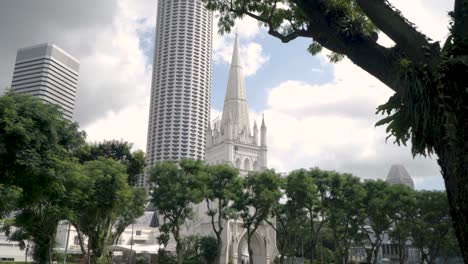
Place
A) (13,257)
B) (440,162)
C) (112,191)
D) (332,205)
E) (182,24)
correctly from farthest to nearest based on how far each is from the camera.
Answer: (182,24), (13,257), (332,205), (112,191), (440,162)

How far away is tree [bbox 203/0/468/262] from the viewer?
6.62 meters

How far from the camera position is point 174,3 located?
145125mm

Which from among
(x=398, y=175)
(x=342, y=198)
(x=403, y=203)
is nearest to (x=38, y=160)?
(x=342, y=198)

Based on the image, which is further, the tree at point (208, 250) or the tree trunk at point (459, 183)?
the tree at point (208, 250)

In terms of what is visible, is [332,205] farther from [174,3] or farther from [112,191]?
[174,3]

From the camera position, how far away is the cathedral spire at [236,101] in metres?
75.3

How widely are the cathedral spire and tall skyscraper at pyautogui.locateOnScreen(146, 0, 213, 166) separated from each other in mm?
63110

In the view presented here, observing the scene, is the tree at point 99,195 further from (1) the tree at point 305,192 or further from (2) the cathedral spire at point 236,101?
(2) the cathedral spire at point 236,101

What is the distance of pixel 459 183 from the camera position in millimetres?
6465

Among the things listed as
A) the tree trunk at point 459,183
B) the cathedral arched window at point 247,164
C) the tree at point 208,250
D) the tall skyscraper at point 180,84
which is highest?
the tall skyscraper at point 180,84

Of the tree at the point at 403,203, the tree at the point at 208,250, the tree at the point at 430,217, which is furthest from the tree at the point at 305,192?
the tree at the point at 208,250

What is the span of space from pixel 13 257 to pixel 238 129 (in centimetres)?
3923

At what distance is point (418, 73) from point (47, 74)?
14305 cm

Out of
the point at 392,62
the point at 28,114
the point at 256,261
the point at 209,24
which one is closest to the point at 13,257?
the point at 256,261
